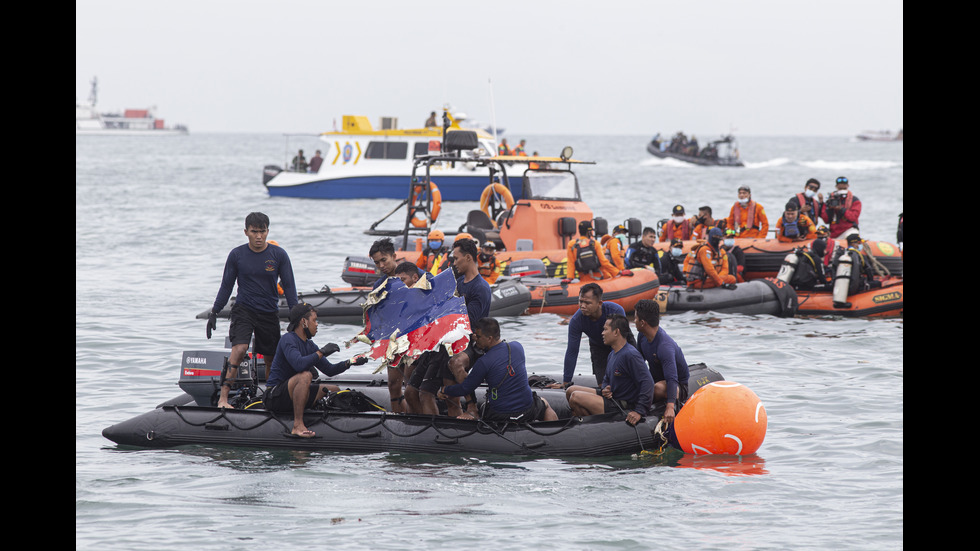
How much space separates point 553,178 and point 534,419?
28.7 feet

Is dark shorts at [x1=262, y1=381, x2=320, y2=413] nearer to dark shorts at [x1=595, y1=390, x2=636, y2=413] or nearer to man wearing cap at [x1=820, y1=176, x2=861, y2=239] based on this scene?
dark shorts at [x1=595, y1=390, x2=636, y2=413]

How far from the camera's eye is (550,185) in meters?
16.4

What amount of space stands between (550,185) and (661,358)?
29.0 feet

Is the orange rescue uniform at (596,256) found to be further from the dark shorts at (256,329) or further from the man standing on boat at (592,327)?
the dark shorts at (256,329)

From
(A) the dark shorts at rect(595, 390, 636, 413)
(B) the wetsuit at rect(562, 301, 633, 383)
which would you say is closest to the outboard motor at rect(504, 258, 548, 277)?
(B) the wetsuit at rect(562, 301, 633, 383)

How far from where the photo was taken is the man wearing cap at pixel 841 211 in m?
15.5

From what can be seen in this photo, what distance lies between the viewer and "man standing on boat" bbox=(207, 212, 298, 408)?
329 inches

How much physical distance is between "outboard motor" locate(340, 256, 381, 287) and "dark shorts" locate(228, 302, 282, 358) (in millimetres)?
6553

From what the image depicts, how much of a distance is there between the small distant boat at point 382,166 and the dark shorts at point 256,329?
22.5 metres

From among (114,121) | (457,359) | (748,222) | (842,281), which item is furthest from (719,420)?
(114,121)

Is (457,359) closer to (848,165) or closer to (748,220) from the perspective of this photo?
(748,220)

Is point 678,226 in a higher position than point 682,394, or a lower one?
higher

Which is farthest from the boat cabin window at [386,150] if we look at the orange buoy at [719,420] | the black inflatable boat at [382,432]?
the orange buoy at [719,420]
